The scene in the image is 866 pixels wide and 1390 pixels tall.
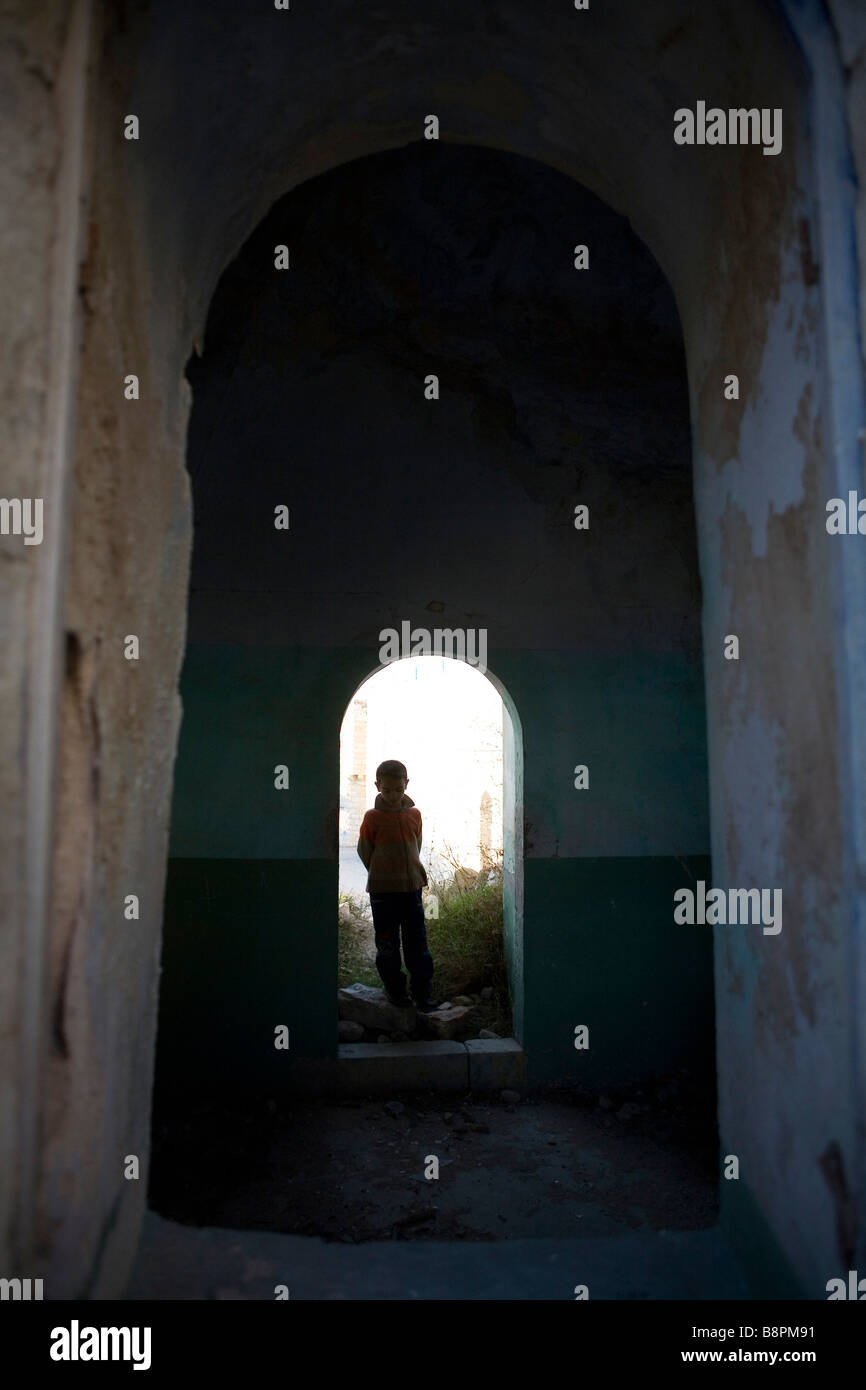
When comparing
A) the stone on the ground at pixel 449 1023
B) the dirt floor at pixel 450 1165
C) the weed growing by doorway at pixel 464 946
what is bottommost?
the dirt floor at pixel 450 1165

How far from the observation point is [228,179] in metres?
1.56

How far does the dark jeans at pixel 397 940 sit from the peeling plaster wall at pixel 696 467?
3.57 metres

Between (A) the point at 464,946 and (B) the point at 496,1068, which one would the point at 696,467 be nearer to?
(B) the point at 496,1068

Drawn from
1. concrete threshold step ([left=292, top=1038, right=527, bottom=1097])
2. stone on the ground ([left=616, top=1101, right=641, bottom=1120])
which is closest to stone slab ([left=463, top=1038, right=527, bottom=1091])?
concrete threshold step ([left=292, top=1038, right=527, bottom=1097])

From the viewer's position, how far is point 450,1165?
3762 millimetres

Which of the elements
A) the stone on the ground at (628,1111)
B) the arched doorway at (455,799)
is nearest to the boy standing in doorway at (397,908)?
the arched doorway at (455,799)

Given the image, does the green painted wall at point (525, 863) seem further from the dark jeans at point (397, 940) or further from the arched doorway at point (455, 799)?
the dark jeans at point (397, 940)

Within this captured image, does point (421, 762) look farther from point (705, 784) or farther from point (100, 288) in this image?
point (100, 288)

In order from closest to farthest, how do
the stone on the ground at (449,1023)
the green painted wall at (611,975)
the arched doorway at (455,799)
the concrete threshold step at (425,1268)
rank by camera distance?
the concrete threshold step at (425,1268) → the green painted wall at (611,975) → the stone on the ground at (449,1023) → the arched doorway at (455,799)

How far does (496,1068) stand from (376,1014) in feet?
2.49

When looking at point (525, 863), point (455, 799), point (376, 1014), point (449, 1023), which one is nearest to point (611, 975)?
point (525, 863)

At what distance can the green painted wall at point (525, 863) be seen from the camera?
173 inches

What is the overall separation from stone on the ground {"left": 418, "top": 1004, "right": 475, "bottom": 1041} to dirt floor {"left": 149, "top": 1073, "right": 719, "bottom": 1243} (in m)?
0.37

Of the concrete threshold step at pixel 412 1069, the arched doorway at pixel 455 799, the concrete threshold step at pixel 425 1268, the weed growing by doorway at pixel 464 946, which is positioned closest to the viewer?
the concrete threshold step at pixel 425 1268
